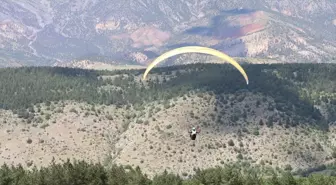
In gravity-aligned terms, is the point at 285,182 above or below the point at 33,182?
below

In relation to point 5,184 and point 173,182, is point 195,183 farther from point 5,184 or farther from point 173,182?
→ point 5,184

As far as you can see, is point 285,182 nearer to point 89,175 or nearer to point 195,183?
point 195,183

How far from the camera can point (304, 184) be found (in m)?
161

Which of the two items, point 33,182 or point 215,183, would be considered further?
point 215,183

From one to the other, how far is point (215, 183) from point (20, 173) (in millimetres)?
58570

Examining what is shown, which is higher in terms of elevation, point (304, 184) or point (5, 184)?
point (5, 184)

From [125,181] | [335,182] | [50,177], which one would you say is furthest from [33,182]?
[335,182]

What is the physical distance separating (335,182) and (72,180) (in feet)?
247

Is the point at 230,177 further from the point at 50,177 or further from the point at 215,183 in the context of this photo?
the point at 50,177

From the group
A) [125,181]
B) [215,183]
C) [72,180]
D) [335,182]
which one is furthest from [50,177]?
[335,182]

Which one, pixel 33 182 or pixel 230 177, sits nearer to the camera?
pixel 33 182

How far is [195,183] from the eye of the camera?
16212 cm

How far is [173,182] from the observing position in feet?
542

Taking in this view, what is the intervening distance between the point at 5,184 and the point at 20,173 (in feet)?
35.6
